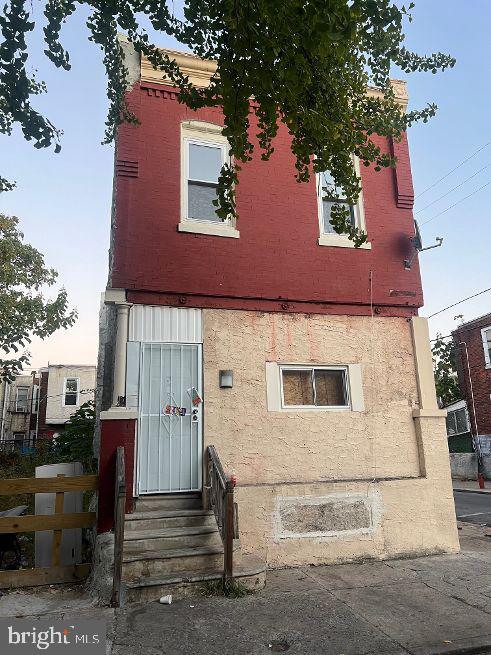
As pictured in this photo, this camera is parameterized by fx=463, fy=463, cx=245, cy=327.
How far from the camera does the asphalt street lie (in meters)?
11.9

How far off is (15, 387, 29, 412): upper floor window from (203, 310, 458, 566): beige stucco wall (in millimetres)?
35321

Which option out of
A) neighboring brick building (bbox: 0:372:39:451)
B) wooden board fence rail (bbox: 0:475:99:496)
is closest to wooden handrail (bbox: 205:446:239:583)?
wooden board fence rail (bbox: 0:475:99:496)

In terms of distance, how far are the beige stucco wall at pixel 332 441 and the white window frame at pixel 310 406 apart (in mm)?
80

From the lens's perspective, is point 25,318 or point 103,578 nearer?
point 103,578

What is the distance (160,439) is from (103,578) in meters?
1.98

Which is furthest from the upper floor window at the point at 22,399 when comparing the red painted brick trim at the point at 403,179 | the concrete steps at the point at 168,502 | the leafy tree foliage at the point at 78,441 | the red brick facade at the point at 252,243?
the red painted brick trim at the point at 403,179

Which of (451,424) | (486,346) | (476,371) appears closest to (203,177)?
(486,346)

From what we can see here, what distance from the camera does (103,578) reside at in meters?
5.25

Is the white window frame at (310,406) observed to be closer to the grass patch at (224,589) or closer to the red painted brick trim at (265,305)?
the red painted brick trim at (265,305)

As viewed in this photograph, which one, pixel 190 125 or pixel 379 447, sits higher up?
pixel 190 125

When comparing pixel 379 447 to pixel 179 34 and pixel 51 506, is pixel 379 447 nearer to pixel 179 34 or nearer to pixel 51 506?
pixel 51 506

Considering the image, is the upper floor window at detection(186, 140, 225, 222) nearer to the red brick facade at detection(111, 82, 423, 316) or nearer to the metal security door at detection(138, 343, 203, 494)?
the red brick facade at detection(111, 82, 423, 316)

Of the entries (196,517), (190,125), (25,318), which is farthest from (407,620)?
(25,318)

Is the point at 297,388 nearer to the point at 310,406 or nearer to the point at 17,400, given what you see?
the point at 310,406
